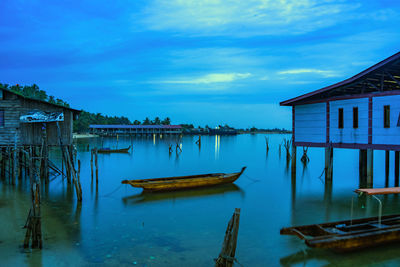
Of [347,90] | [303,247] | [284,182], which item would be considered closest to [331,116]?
[347,90]

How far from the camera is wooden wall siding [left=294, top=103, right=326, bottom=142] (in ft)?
67.3

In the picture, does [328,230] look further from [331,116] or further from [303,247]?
[331,116]

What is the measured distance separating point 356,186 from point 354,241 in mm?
14424

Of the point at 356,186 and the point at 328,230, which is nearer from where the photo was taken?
the point at 328,230

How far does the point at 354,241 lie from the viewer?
9.00m

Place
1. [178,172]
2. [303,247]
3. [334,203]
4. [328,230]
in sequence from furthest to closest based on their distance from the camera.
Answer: [178,172] < [334,203] < [303,247] < [328,230]

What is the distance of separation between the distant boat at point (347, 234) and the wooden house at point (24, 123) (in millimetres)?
15517

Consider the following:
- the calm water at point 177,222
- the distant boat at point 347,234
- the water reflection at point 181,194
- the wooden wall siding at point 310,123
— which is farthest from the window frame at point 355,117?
the distant boat at point 347,234

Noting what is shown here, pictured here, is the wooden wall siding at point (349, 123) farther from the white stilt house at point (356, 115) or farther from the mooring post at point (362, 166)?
the mooring post at point (362, 166)

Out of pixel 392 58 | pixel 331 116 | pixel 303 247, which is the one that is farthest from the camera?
pixel 331 116

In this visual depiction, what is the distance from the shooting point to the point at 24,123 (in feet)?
63.3

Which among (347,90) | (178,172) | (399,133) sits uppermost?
(347,90)

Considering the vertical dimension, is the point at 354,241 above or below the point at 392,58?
below

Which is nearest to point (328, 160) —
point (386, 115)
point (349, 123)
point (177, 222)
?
point (349, 123)
